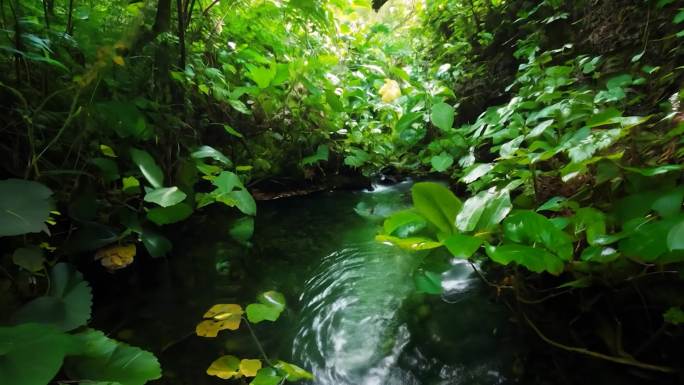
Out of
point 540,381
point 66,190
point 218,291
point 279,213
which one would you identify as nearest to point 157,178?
point 66,190

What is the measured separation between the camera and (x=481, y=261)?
4.75 ft

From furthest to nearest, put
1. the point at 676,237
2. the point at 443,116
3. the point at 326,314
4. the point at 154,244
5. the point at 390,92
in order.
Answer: the point at 390,92
the point at 443,116
the point at 326,314
the point at 154,244
the point at 676,237

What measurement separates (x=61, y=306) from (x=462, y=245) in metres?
Answer: 0.99

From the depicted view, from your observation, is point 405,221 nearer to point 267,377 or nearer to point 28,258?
point 267,377

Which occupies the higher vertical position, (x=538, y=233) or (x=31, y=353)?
(x=31, y=353)

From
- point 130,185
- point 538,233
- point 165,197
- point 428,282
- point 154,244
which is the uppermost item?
point 130,185

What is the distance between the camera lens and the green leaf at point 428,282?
3.21 ft

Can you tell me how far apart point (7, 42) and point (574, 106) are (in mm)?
2174

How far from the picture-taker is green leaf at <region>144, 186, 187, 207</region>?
1103 mm

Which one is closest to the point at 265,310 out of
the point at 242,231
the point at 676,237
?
the point at 242,231

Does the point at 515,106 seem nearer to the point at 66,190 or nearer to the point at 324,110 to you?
the point at 324,110

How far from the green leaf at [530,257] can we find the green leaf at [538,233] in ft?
0.09

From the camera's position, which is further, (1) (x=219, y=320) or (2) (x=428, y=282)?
(1) (x=219, y=320)

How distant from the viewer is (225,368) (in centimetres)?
91
